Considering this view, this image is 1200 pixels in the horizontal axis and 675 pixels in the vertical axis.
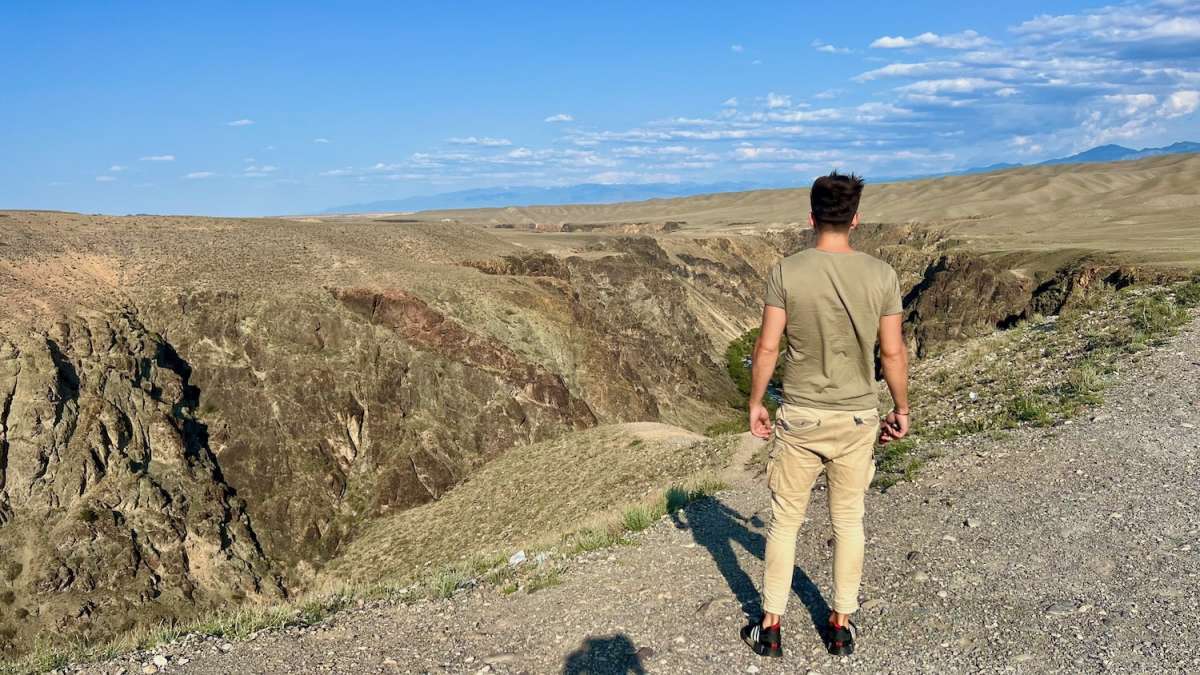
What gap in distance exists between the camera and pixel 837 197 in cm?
549

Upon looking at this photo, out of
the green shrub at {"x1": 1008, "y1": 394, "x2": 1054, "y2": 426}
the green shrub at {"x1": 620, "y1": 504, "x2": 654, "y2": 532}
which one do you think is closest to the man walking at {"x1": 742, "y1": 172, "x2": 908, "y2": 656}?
the green shrub at {"x1": 620, "y1": 504, "x2": 654, "y2": 532}

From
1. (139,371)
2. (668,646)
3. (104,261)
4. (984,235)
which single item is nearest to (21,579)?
(139,371)

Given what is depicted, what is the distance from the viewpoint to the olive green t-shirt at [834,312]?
5547 mm

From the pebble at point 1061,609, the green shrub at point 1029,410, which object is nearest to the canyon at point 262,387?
the green shrub at point 1029,410

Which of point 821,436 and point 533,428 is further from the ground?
point 821,436

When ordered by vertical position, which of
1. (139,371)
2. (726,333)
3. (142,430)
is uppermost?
(139,371)

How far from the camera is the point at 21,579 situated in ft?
74.0

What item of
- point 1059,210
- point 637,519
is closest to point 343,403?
point 637,519

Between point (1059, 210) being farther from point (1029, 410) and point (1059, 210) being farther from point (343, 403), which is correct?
point (1029, 410)

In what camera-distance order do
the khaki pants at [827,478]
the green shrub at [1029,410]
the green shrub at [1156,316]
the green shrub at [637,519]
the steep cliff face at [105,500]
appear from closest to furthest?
1. the khaki pants at [827,478]
2. the green shrub at [637,519]
3. the green shrub at [1029,410]
4. the green shrub at [1156,316]
5. the steep cliff face at [105,500]

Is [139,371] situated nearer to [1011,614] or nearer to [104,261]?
[104,261]

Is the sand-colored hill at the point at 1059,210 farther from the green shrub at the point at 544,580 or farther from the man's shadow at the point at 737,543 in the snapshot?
the green shrub at the point at 544,580

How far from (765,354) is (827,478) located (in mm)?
1142

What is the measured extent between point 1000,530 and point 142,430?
93.3 feet
